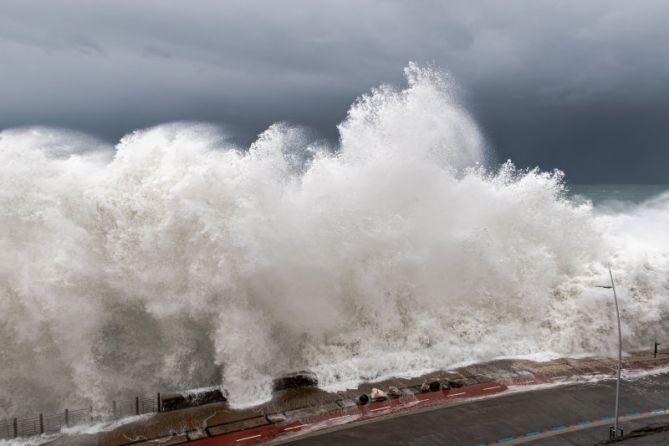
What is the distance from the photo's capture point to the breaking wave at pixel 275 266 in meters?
13.0

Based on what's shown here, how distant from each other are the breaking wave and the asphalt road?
2384mm

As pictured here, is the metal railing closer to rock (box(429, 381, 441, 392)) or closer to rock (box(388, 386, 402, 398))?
rock (box(388, 386, 402, 398))

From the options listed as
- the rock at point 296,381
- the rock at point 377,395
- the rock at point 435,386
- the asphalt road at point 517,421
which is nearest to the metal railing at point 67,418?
the rock at point 296,381

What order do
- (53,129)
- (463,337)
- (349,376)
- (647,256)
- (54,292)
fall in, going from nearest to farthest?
(54,292), (349,376), (463,337), (53,129), (647,256)

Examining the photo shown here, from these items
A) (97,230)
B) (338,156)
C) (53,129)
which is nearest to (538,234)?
(338,156)

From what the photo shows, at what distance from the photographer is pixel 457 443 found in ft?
34.4

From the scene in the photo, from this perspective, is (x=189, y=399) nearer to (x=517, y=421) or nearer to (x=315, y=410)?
(x=315, y=410)

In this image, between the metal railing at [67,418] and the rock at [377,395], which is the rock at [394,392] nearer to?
the rock at [377,395]

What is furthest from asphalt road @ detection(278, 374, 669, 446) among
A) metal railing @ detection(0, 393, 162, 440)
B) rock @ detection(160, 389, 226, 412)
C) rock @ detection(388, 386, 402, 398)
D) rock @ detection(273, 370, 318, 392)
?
metal railing @ detection(0, 393, 162, 440)

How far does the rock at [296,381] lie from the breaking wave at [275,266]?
0.28 metres

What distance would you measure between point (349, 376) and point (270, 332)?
2.41 m

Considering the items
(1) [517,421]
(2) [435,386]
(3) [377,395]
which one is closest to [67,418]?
(3) [377,395]

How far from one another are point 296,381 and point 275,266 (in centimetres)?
303

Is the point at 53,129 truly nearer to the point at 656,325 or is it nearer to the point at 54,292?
the point at 54,292
